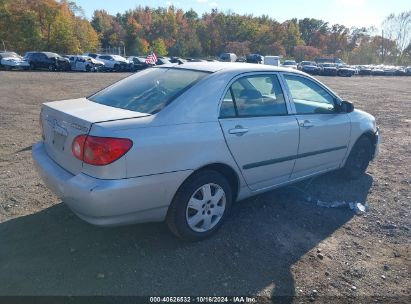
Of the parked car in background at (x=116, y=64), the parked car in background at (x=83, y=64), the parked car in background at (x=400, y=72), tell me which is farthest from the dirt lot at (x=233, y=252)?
the parked car in background at (x=400, y=72)

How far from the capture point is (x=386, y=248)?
12.4ft

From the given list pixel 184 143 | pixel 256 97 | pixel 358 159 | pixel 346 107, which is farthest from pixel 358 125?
pixel 184 143

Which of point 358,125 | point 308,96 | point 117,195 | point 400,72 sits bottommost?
point 117,195

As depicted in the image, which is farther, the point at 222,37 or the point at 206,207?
the point at 222,37

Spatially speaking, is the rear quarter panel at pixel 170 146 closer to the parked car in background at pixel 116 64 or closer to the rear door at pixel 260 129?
the rear door at pixel 260 129

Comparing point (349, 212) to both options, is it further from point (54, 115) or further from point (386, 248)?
point (54, 115)

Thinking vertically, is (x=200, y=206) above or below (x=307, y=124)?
below

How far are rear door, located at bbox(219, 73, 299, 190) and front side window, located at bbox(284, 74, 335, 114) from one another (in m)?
0.23

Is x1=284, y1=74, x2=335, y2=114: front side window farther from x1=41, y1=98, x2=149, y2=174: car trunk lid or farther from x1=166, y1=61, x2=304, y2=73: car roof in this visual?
x1=41, y1=98, x2=149, y2=174: car trunk lid

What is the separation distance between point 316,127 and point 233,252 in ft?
6.10

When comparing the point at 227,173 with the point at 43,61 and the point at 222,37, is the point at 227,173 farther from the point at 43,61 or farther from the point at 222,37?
the point at 222,37

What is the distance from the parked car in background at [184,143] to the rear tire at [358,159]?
2.71 ft

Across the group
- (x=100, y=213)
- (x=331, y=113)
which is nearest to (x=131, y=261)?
(x=100, y=213)

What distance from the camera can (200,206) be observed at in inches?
141
